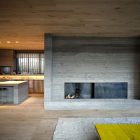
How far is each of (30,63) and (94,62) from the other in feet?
16.9

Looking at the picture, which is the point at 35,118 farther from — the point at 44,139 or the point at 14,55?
the point at 14,55

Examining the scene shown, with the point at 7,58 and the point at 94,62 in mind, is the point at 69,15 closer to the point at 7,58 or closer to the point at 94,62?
the point at 94,62

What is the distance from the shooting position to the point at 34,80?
33.9 feet

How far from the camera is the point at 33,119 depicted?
17.6 feet

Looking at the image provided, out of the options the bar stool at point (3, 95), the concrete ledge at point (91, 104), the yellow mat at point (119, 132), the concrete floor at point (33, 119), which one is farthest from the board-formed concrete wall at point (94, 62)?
the yellow mat at point (119, 132)

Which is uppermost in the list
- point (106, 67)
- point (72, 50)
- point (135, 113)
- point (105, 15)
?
point (105, 15)

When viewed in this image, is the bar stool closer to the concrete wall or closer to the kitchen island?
the kitchen island

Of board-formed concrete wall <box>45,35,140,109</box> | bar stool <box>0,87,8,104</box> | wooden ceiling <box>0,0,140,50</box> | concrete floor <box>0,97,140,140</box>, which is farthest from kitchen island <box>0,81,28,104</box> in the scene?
wooden ceiling <box>0,0,140,50</box>

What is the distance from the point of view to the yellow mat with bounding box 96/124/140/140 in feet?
9.09

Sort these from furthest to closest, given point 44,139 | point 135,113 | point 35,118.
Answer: point 135,113
point 35,118
point 44,139

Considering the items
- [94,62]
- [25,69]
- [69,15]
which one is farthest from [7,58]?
[69,15]

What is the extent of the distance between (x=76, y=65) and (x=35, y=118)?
2552mm

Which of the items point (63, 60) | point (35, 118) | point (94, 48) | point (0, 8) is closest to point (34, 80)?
point (63, 60)

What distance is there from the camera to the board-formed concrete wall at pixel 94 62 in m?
7.18
